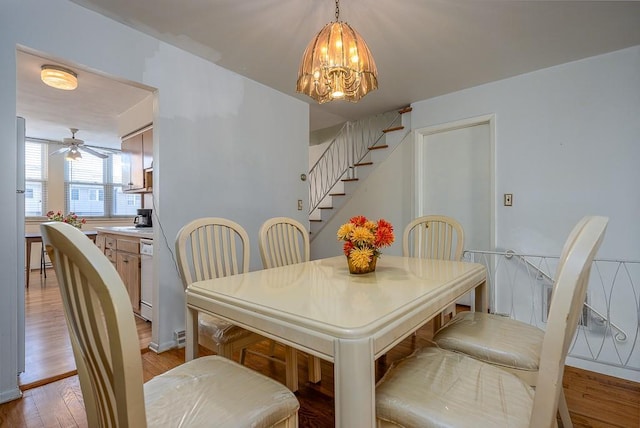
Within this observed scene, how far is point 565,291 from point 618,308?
2677 millimetres

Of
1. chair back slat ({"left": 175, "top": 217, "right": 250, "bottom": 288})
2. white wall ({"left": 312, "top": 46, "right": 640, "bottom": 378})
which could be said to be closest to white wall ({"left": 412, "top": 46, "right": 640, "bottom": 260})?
white wall ({"left": 312, "top": 46, "right": 640, "bottom": 378})

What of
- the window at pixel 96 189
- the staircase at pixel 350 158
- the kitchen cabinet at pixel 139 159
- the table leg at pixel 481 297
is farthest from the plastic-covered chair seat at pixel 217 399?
the window at pixel 96 189

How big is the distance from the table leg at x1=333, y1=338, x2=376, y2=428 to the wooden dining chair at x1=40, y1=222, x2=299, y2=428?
0.75 ft

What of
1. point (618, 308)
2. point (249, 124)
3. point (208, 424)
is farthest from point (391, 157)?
point (208, 424)

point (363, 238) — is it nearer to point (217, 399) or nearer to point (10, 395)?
point (217, 399)

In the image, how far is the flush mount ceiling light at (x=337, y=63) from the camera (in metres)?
1.47

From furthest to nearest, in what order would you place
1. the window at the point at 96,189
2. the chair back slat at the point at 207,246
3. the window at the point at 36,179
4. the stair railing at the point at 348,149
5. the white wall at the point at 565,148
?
the window at the point at 96,189
the window at the point at 36,179
the stair railing at the point at 348,149
the white wall at the point at 565,148
the chair back slat at the point at 207,246

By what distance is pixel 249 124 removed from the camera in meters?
2.99

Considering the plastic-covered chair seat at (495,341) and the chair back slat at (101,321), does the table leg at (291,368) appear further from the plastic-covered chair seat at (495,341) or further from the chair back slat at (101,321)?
the chair back slat at (101,321)

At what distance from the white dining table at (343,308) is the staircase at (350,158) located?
2.66 metres

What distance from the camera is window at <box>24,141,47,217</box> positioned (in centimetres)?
522

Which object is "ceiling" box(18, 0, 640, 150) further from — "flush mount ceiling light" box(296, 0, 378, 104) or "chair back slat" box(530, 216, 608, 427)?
"chair back slat" box(530, 216, 608, 427)

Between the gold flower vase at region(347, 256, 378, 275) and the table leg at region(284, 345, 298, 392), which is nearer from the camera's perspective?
the gold flower vase at region(347, 256, 378, 275)

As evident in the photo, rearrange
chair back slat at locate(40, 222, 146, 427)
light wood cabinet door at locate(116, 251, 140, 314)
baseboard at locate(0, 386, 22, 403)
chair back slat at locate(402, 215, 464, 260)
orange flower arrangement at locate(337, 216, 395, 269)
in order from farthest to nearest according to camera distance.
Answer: light wood cabinet door at locate(116, 251, 140, 314) < chair back slat at locate(402, 215, 464, 260) < baseboard at locate(0, 386, 22, 403) < orange flower arrangement at locate(337, 216, 395, 269) < chair back slat at locate(40, 222, 146, 427)
